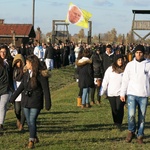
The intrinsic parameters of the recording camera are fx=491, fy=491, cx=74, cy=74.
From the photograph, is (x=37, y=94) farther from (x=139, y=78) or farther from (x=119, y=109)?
(x=119, y=109)

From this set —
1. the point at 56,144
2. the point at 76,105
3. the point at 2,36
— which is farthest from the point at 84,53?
the point at 2,36

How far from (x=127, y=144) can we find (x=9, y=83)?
8.83 feet

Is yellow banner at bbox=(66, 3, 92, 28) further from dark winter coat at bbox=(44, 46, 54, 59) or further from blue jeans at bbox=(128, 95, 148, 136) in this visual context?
blue jeans at bbox=(128, 95, 148, 136)

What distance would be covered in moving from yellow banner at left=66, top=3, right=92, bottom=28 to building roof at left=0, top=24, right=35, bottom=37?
17.8 m

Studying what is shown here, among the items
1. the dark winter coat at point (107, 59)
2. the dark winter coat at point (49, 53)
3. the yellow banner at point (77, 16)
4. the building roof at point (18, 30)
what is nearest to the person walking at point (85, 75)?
the dark winter coat at point (107, 59)

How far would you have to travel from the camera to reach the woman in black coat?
8.31 m

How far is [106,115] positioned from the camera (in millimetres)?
12938

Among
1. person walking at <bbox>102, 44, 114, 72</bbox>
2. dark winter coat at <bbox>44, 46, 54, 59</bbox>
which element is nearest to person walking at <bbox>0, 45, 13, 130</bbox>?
person walking at <bbox>102, 44, 114, 72</bbox>

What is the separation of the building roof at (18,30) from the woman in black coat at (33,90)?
37.7 m

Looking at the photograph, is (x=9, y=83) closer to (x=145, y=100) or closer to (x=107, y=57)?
(x=145, y=100)

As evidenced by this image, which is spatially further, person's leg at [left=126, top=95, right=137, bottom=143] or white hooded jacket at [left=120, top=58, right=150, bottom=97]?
person's leg at [left=126, top=95, right=137, bottom=143]

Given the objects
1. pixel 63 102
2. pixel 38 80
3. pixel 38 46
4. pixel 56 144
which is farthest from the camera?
pixel 38 46

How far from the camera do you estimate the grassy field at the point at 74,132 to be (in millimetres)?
8844

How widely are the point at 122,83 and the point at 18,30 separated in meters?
39.0
